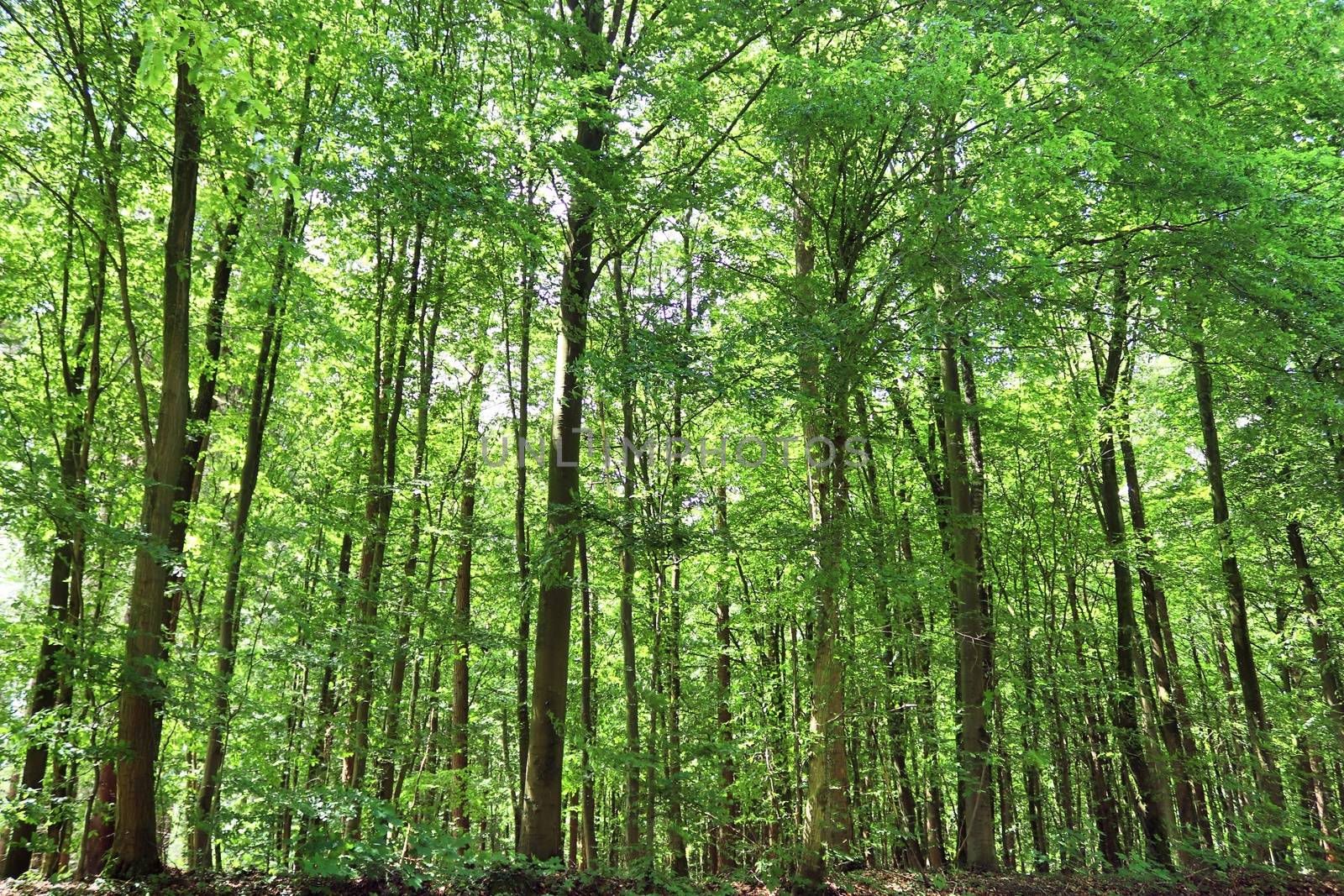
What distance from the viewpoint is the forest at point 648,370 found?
6.61 m

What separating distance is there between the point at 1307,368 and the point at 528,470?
1224 centimetres

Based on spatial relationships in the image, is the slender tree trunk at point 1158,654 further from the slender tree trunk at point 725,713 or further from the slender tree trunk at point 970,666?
the slender tree trunk at point 725,713

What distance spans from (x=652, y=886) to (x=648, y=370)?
15.8 ft

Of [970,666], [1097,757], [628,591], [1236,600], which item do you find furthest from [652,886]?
[1236,600]

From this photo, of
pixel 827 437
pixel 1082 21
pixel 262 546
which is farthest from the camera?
pixel 262 546

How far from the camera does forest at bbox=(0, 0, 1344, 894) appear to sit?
21.7 feet

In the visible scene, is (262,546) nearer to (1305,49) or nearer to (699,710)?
(699,710)

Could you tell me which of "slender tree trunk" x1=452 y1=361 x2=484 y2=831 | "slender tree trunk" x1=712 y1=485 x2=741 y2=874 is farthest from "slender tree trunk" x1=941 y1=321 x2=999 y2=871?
"slender tree trunk" x1=452 y1=361 x2=484 y2=831

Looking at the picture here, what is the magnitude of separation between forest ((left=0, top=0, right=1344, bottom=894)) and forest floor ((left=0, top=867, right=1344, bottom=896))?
4.3 inches

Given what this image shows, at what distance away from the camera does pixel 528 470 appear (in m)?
14.6

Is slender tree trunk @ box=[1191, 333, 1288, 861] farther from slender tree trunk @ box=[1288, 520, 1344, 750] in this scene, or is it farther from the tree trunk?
the tree trunk

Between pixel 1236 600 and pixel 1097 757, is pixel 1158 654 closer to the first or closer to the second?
pixel 1236 600

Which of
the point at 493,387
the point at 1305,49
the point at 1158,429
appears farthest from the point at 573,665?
the point at 1305,49

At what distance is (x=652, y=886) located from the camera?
7.14 meters
